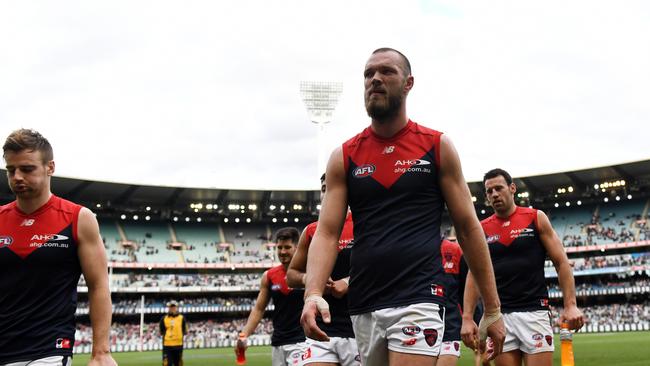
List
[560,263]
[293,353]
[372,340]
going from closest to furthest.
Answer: [372,340] < [560,263] < [293,353]

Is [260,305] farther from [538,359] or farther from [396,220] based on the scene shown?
[396,220]

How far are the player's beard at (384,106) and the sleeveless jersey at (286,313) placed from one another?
525cm

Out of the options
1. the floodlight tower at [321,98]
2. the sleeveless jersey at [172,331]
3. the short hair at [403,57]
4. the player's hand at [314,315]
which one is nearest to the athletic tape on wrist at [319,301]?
the player's hand at [314,315]

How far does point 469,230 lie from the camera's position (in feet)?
13.9

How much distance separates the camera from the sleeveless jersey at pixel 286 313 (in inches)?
356

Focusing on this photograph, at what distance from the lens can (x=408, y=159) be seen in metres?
4.19

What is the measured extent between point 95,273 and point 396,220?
7.22 feet

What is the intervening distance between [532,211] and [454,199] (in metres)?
3.79

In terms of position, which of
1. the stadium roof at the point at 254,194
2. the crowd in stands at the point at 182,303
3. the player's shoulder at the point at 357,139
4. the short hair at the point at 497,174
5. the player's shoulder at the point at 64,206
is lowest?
the player's shoulder at the point at 64,206

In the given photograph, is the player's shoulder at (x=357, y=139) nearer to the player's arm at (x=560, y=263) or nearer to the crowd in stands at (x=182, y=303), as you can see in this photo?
the player's arm at (x=560, y=263)

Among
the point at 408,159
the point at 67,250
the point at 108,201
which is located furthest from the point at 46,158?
the point at 108,201

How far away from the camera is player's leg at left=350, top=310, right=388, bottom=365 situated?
4.00 m

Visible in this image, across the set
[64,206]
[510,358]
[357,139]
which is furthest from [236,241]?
[357,139]

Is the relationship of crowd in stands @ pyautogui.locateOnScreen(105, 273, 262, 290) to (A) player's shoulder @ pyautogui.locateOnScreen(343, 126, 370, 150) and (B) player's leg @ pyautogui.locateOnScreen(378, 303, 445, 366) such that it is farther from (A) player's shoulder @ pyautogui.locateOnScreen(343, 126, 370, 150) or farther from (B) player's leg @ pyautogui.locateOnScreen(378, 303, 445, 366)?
(B) player's leg @ pyautogui.locateOnScreen(378, 303, 445, 366)
